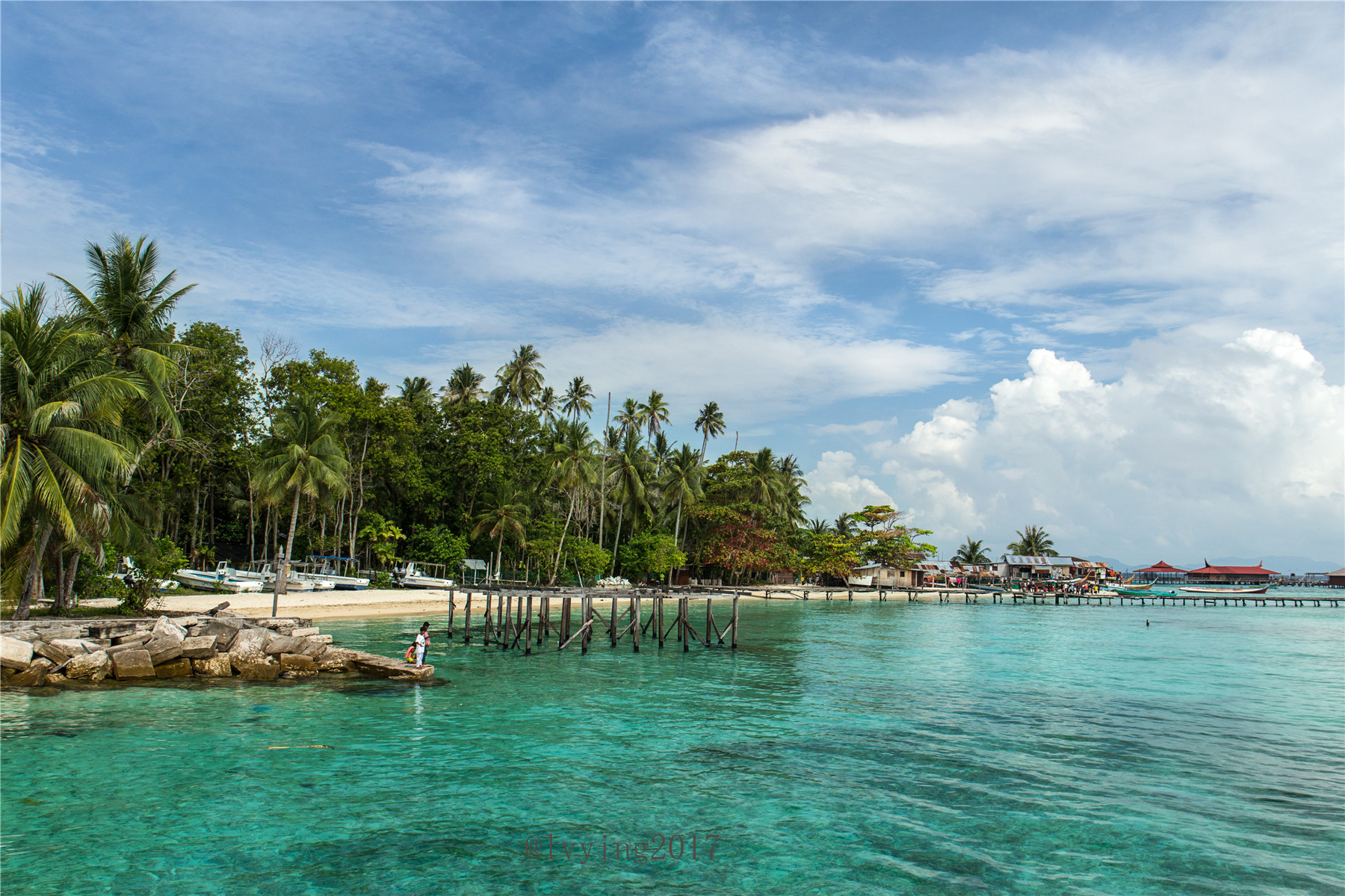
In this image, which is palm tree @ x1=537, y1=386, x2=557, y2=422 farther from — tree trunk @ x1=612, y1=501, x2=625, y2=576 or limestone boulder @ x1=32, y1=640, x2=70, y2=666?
limestone boulder @ x1=32, y1=640, x2=70, y2=666

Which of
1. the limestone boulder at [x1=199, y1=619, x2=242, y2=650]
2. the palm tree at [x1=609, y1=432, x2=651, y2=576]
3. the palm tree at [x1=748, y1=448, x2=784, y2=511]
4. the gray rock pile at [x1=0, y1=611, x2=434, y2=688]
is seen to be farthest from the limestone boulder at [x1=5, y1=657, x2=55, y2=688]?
the palm tree at [x1=748, y1=448, x2=784, y2=511]

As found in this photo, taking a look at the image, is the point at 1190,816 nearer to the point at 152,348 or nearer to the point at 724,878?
the point at 724,878

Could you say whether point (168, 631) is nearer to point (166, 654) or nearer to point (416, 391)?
point (166, 654)

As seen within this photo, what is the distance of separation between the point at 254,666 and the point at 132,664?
8.72 feet

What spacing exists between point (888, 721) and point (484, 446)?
127ft

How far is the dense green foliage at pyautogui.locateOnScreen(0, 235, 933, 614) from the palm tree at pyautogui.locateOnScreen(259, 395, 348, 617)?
0.11 m

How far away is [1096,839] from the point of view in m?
10.5

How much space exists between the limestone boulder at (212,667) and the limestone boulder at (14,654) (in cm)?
333

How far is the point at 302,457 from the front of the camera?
37.4 m

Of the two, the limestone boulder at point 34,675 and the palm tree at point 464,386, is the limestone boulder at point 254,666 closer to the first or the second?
the limestone boulder at point 34,675

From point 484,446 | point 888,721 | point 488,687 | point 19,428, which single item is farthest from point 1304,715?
point 484,446

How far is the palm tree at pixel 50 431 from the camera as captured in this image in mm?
18719

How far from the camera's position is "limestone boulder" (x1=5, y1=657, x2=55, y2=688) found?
17656 mm

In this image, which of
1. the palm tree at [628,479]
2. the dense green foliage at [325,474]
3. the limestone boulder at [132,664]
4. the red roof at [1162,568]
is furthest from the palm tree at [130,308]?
the red roof at [1162,568]
